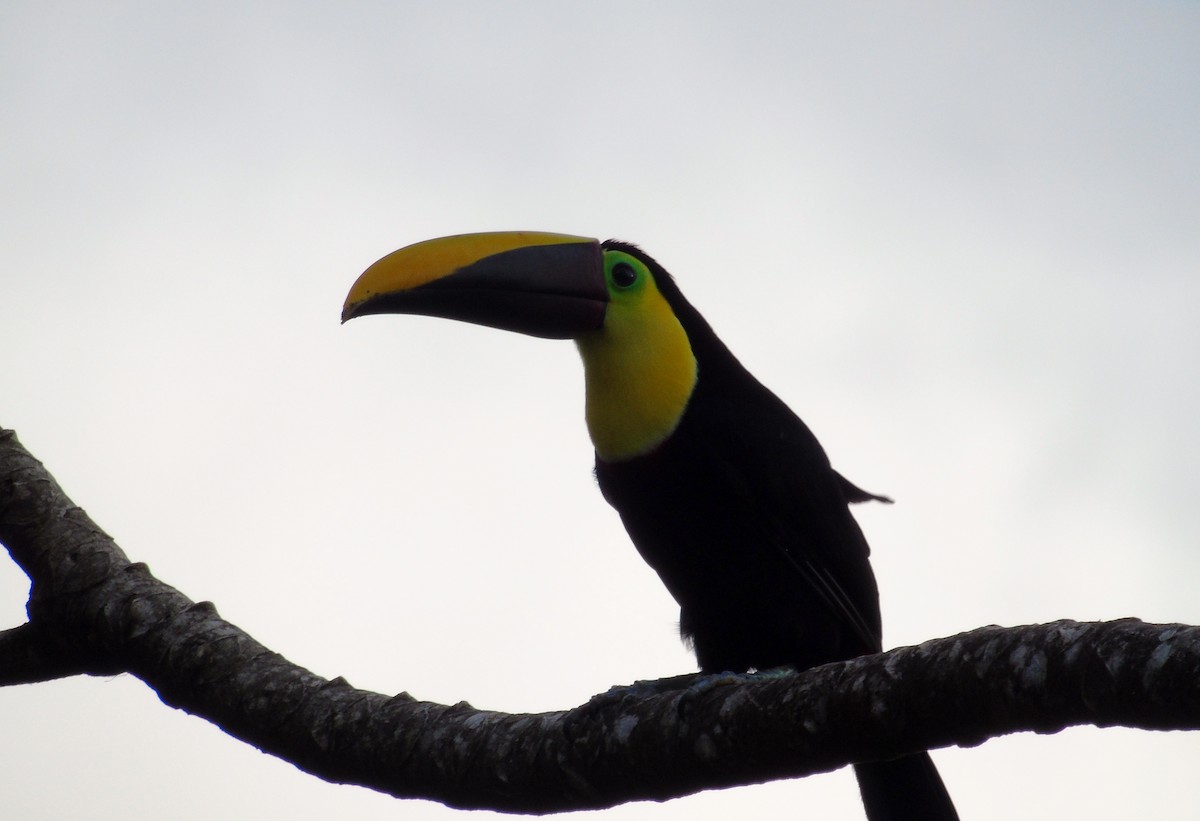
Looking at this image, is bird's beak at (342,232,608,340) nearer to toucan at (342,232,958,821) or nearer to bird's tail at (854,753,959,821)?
toucan at (342,232,958,821)

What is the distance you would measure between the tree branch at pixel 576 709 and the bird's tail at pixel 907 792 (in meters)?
0.79

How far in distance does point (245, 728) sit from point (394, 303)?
1778mm

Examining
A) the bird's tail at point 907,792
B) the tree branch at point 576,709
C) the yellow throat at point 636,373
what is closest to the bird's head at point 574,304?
the yellow throat at point 636,373

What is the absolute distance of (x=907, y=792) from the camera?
3957mm

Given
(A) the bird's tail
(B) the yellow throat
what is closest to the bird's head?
(B) the yellow throat

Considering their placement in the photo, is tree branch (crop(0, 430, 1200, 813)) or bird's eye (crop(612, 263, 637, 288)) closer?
tree branch (crop(0, 430, 1200, 813))

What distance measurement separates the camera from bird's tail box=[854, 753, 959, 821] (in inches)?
155

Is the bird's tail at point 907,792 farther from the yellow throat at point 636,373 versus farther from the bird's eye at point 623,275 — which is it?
the bird's eye at point 623,275

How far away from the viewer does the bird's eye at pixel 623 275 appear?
466 centimetres

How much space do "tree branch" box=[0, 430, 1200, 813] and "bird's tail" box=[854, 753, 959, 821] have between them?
0.79 meters

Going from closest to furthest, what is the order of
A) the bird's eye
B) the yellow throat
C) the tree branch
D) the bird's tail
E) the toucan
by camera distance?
the tree branch < the bird's tail < the toucan < the yellow throat < the bird's eye

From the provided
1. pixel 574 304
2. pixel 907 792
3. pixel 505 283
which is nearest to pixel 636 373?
pixel 574 304

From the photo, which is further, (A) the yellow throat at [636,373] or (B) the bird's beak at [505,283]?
(B) the bird's beak at [505,283]

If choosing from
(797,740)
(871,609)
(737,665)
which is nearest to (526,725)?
(797,740)
